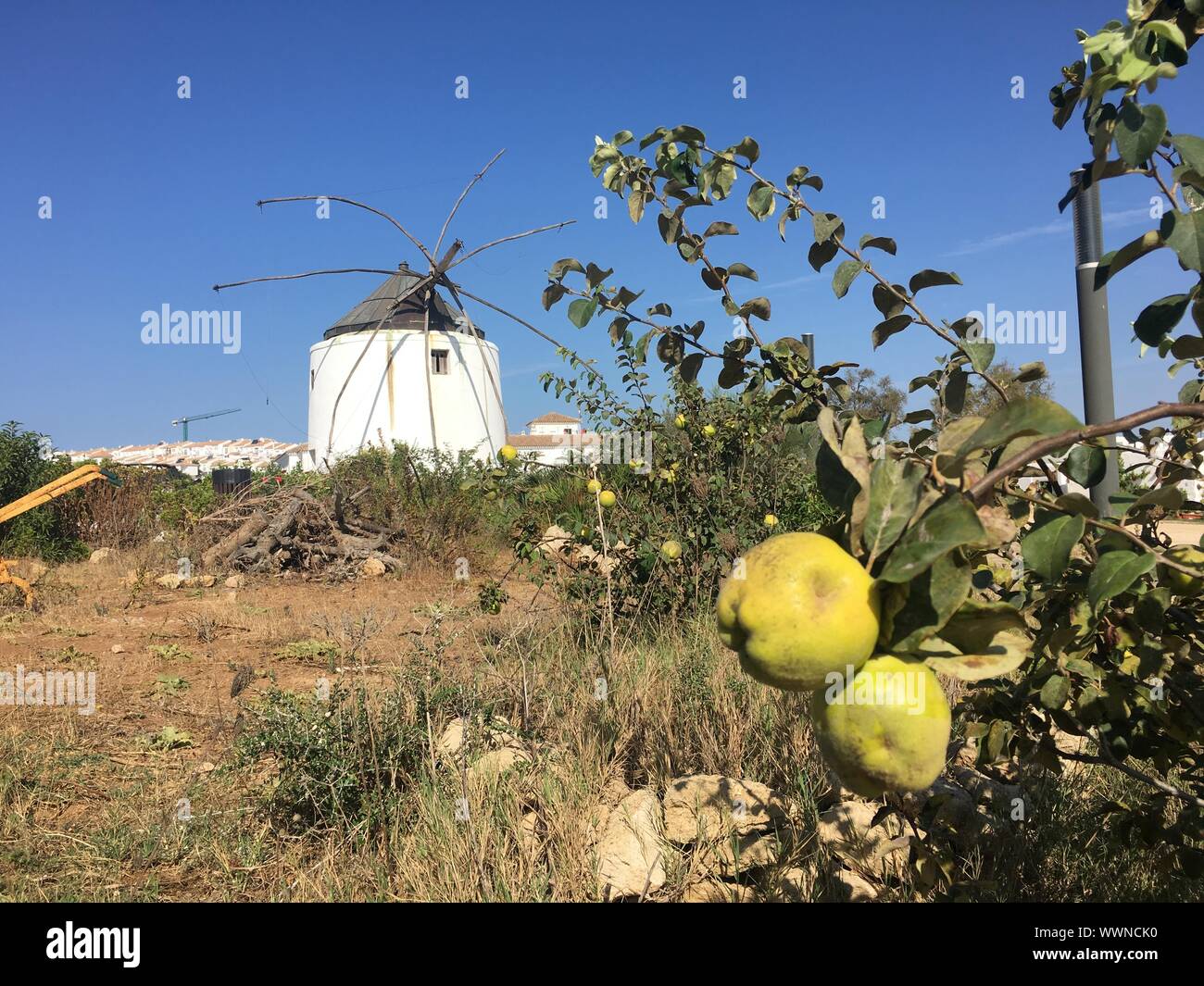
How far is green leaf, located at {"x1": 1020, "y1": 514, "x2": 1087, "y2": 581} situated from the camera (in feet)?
3.23

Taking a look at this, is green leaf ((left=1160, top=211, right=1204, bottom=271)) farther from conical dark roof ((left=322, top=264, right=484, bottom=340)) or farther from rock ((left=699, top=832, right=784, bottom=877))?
conical dark roof ((left=322, top=264, right=484, bottom=340))

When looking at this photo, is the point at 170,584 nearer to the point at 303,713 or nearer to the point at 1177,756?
the point at 303,713

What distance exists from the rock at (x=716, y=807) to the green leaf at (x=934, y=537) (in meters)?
2.01

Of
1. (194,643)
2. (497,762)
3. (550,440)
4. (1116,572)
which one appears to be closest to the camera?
(1116,572)

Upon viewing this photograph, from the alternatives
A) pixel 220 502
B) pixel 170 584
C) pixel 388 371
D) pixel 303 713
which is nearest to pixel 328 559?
pixel 170 584

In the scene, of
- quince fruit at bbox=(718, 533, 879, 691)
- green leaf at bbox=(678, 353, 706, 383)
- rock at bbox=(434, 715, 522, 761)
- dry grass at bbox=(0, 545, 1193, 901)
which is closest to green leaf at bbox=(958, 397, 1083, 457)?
quince fruit at bbox=(718, 533, 879, 691)

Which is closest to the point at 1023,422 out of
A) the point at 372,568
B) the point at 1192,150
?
the point at 1192,150

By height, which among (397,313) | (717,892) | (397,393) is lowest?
(717,892)

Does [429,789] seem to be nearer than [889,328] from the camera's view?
No

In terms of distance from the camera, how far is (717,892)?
7.74 feet

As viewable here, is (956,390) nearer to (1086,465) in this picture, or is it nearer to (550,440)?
(1086,465)

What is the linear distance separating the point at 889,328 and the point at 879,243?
198mm

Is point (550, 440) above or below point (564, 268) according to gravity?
above

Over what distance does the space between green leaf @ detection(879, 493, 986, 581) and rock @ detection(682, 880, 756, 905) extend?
181 centimetres
